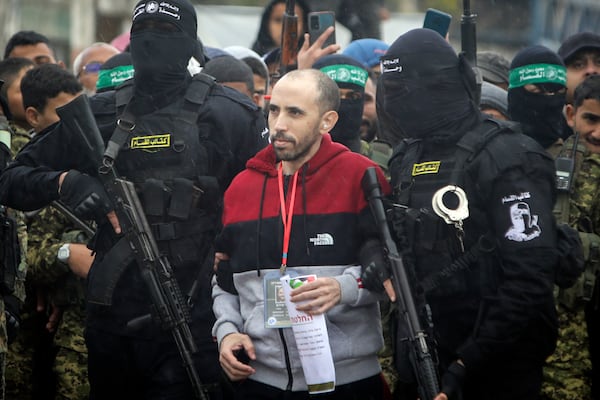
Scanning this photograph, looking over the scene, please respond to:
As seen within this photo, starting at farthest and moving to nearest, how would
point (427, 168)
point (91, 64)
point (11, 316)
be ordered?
point (91, 64), point (11, 316), point (427, 168)

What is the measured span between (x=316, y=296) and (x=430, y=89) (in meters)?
1.08

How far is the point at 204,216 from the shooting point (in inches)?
218

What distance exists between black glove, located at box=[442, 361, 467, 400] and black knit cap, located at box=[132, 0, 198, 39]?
2.13 metres

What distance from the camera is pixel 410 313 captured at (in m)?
4.59

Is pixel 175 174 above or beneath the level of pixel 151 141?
beneath

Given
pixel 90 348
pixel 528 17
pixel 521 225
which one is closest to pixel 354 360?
pixel 521 225

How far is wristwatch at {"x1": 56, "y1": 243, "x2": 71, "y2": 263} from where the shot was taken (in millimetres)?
6465

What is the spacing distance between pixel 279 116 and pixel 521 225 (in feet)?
3.62

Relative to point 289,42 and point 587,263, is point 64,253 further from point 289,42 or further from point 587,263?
point 587,263

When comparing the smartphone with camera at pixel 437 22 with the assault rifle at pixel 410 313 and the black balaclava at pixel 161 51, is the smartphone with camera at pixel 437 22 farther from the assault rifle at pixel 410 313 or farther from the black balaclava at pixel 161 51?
the assault rifle at pixel 410 313

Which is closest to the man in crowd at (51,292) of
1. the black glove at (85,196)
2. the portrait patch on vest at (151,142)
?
the black glove at (85,196)

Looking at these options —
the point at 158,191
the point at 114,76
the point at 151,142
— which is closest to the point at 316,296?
the point at 158,191

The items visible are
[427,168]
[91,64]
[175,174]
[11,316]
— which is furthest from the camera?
[91,64]

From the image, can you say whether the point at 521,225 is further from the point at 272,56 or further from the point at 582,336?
the point at 272,56
